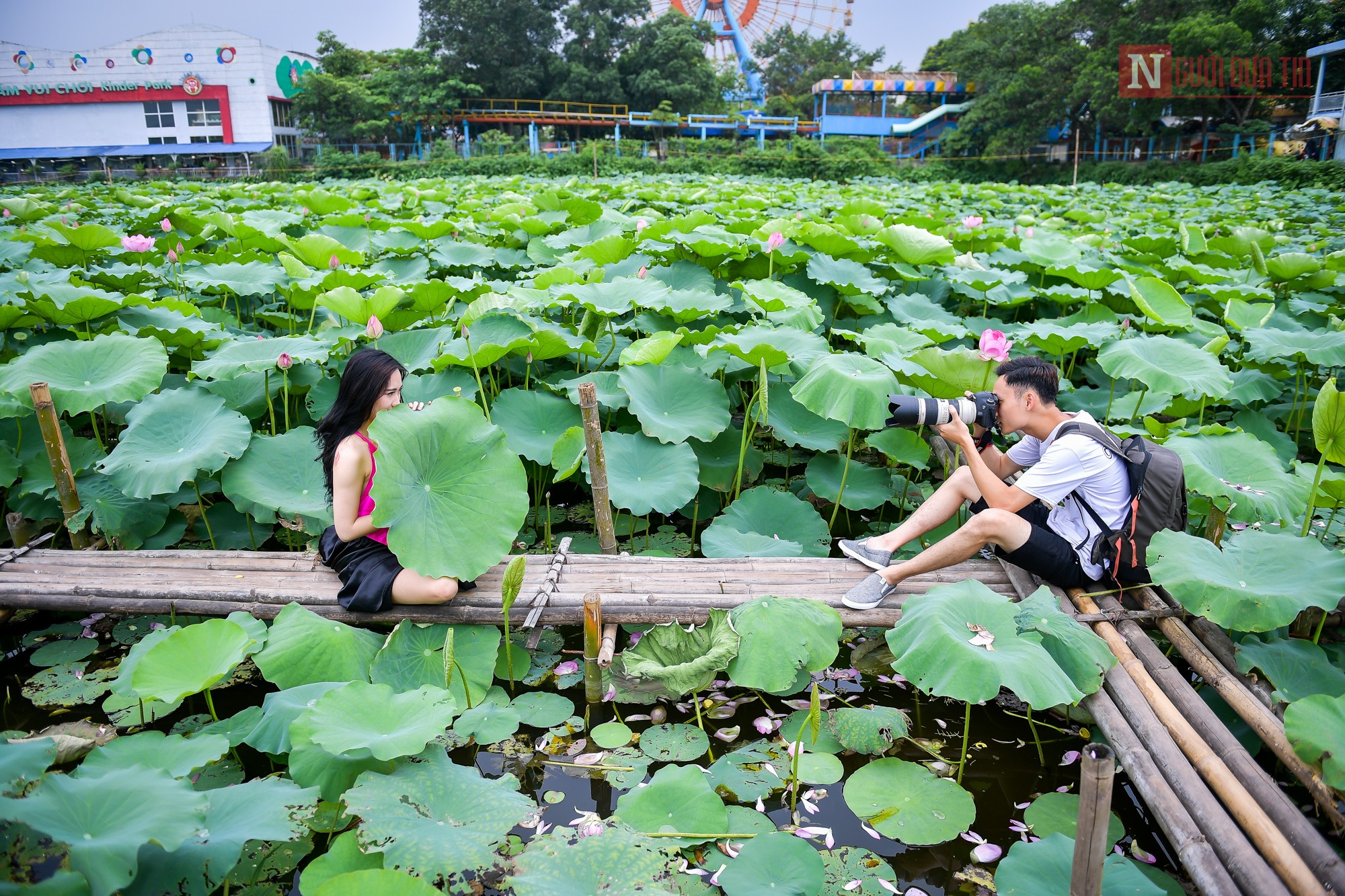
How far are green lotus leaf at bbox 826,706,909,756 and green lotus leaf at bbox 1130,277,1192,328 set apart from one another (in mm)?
2421

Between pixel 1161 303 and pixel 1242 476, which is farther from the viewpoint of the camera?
pixel 1161 303

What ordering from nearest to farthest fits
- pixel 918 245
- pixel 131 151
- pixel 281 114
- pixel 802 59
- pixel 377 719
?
pixel 377 719 → pixel 918 245 → pixel 131 151 → pixel 281 114 → pixel 802 59

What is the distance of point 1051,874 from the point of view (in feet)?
4.84

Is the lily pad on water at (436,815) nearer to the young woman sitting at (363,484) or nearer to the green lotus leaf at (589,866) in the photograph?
the green lotus leaf at (589,866)

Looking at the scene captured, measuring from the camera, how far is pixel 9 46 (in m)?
29.4

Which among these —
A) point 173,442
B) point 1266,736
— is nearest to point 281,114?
point 173,442

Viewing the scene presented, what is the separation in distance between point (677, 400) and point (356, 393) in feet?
4.01

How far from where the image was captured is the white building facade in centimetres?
2911

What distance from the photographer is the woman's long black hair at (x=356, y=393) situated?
2.19 metres

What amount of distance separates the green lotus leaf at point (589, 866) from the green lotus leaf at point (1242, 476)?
6.08 ft

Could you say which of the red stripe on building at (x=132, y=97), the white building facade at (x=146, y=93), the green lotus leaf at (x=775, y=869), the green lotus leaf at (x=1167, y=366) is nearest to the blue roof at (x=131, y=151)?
the white building facade at (x=146, y=93)

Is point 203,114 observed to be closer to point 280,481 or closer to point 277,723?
point 280,481

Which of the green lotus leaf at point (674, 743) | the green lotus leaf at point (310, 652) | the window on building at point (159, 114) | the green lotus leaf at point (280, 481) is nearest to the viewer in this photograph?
the green lotus leaf at point (310, 652)

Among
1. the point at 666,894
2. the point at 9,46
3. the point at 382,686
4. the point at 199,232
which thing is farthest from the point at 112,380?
the point at 9,46
